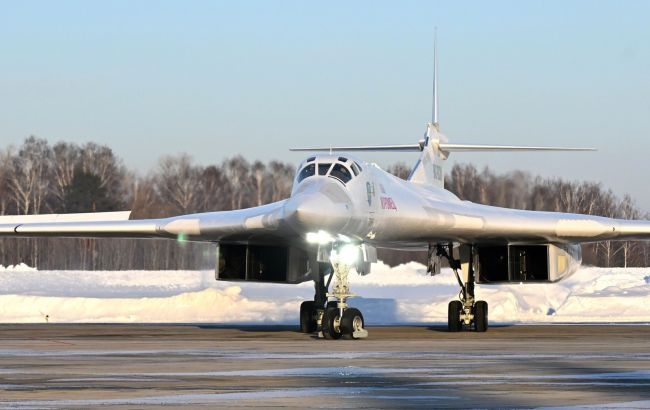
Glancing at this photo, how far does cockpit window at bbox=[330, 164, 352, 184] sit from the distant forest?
21196 millimetres

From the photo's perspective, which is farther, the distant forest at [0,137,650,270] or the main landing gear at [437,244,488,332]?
the distant forest at [0,137,650,270]

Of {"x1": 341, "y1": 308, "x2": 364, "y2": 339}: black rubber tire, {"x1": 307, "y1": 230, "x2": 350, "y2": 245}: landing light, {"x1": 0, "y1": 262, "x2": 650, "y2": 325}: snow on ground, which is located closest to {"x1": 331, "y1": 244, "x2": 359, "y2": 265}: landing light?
{"x1": 307, "y1": 230, "x2": 350, "y2": 245}: landing light

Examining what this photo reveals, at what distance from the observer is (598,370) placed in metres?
12.3

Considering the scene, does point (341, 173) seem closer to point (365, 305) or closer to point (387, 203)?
point (387, 203)

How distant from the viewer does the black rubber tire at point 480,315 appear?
2381cm

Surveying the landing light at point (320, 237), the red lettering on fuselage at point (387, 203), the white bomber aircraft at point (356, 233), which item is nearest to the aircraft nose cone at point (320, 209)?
the white bomber aircraft at point (356, 233)

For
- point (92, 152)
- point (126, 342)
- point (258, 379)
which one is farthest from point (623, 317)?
point (92, 152)

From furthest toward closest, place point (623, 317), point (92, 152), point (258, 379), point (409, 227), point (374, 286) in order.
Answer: point (92, 152) < point (374, 286) < point (623, 317) < point (409, 227) < point (258, 379)

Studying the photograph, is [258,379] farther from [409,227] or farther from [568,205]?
[568,205]

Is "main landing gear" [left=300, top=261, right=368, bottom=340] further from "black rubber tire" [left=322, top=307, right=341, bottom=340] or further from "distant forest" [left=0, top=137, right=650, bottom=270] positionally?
"distant forest" [left=0, top=137, right=650, bottom=270]

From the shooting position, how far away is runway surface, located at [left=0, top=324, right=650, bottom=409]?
9375mm

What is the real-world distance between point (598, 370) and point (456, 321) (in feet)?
37.7

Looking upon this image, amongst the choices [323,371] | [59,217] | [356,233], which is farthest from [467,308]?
[59,217]

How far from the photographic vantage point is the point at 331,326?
19516 millimetres
